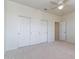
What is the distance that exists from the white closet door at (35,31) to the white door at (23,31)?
0.37 m

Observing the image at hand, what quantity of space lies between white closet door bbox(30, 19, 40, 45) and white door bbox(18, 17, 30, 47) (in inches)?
14.5

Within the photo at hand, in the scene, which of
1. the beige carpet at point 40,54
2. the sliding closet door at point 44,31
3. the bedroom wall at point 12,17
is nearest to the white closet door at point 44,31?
the sliding closet door at point 44,31

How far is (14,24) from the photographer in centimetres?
484

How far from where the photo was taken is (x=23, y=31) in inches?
215

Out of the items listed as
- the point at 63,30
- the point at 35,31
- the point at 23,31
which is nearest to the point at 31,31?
the point at 35,31

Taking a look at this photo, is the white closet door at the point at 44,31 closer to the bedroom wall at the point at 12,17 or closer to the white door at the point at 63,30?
the bedroom wall at the point at 12,17

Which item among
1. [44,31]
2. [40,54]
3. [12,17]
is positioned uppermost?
[12,17]

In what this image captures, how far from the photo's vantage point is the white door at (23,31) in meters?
5.22

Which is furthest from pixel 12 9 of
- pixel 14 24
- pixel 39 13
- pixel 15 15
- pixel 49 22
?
pixel 49 22

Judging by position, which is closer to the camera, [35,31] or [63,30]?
[35,31]

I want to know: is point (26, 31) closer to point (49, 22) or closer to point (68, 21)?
point (49, 22)

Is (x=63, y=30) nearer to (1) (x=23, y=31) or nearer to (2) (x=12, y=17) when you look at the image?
(1) (x=23, y=31)

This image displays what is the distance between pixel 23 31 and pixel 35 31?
3.74ft

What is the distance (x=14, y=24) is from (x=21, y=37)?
99cm
